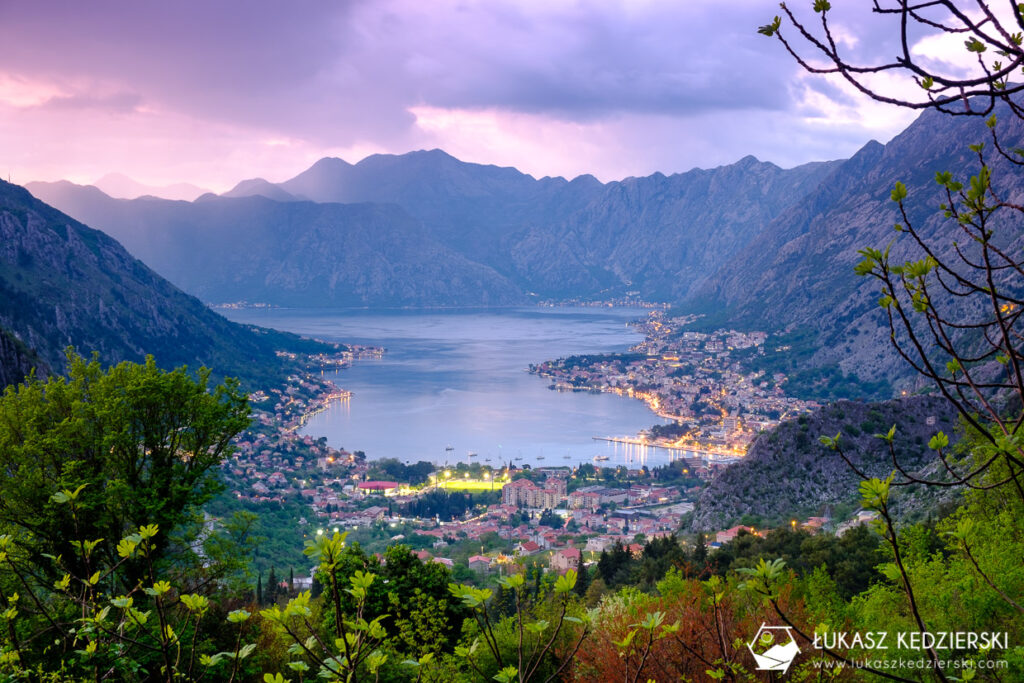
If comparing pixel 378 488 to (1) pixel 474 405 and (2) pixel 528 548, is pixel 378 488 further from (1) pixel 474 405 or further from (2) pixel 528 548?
(1) pixel 474 405

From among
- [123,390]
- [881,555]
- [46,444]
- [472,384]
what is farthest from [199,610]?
[472,384]

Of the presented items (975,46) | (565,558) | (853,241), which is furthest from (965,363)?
(853,241)

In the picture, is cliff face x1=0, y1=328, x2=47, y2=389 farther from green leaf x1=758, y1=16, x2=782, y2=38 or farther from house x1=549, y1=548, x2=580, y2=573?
green leaf x1=758, y1=16, x2=782, y2=38

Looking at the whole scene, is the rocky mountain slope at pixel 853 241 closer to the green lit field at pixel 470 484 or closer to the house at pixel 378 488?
the green lit field at pixel 470 484

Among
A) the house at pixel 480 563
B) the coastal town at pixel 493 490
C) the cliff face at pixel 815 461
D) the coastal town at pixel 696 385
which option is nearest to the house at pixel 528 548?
the coastal town at pixel 493 490

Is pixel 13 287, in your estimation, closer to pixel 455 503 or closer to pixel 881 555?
pixel 455 503

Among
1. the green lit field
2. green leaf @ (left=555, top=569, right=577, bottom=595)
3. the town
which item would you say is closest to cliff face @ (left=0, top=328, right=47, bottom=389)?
the town
